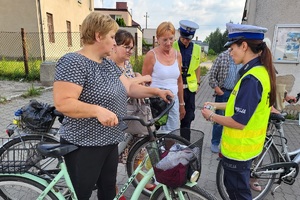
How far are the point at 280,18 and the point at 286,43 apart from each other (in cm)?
54

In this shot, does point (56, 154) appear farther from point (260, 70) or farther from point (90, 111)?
point (260, 70)

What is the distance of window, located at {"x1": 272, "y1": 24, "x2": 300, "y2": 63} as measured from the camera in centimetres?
500

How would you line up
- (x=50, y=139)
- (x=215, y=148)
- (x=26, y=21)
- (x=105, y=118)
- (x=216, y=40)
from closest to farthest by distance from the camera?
1. (x=105, y=118)
2. (x=50, y=139)
3. (x=215, y=148)
4. (x=26, y=21)
5. (x=216, y=40)

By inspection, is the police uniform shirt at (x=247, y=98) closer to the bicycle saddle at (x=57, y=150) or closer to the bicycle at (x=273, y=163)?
the bicycle at (x=273, y=163)

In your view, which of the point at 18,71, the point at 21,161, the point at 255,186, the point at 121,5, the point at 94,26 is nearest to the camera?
the point at 94,26

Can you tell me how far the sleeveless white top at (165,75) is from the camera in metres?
2.74

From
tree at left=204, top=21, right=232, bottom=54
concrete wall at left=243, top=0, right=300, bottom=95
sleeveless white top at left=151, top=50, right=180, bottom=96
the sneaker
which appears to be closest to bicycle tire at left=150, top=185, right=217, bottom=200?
sleeveless white top at left=151, top=50, right=180, bottom=96

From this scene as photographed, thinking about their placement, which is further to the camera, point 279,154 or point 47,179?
point 279,154

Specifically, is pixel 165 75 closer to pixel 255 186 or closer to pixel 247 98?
pixel 247 98

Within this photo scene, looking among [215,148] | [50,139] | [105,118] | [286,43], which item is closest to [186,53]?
[215,148]

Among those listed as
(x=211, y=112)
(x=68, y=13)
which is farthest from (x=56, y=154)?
(x=68, y=13)

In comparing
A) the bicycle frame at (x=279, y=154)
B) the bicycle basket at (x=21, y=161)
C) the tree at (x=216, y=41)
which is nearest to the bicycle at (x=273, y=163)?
the bicycle frame at (x=279, y=154)

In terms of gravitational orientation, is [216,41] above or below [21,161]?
above

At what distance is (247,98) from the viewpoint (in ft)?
5.26
